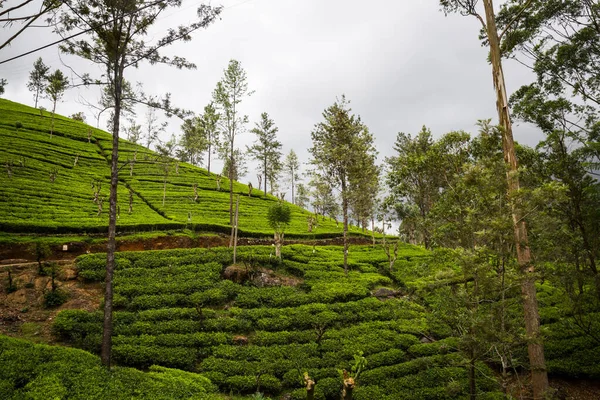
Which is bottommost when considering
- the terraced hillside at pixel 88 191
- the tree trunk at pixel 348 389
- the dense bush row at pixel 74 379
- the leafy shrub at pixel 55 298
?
the dense bush row at pixel 74 379

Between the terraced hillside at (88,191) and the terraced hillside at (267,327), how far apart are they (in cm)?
690

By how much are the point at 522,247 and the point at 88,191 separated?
4020 centimetres

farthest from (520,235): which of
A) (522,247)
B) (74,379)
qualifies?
(74,379)

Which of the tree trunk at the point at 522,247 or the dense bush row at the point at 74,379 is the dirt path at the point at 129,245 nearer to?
the dense bush row at the point at 74,379

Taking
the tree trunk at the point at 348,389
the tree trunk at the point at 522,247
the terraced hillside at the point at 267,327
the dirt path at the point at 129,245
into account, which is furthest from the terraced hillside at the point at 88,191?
the tree trunk at the point at 522,247

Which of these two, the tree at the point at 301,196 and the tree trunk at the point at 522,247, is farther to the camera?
the tree at the point at 301,196

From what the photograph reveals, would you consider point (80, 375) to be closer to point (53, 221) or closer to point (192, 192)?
point (53, 221)

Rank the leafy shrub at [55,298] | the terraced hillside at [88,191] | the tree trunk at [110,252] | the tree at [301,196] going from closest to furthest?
1. the tree trunk at [110,252]
2. the leafy shrub at [55,298]
3. the terraced hillside at [88,191]
4. the tree at [301,196]

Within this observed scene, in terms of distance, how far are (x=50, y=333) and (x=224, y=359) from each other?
7.20 m

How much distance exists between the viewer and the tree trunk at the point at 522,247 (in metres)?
8.92

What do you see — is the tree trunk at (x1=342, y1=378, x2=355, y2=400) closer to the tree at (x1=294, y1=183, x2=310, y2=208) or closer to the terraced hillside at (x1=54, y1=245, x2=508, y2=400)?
the terraced hillside at (x1=54, y1=245, x2=508, y2=400)

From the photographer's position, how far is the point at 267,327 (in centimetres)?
1644

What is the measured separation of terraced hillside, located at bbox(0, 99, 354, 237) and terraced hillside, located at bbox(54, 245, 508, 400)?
6.90 m

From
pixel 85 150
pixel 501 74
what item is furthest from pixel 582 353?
pixel 85 150
